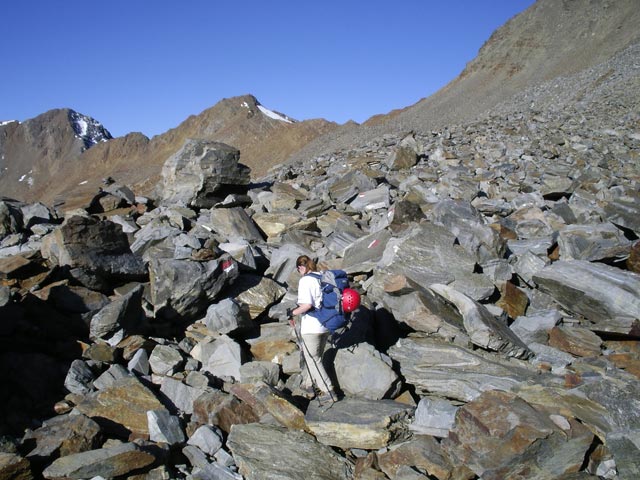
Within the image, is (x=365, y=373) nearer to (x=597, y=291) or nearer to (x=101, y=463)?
(x=101, y=463)

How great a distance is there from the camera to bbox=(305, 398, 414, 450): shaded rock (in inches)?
210

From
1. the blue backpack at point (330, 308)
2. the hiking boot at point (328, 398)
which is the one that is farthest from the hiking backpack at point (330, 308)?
the hiking boot at point (328, 398)

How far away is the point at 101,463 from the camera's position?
4.70m

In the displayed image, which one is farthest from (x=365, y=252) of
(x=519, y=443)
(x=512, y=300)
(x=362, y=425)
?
(x=519, y=443)

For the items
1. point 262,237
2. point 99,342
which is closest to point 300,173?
point 262,237

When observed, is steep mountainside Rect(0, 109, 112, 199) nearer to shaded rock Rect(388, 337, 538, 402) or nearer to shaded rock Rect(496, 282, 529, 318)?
shaded rock Rect(496, 282, 529, 318)

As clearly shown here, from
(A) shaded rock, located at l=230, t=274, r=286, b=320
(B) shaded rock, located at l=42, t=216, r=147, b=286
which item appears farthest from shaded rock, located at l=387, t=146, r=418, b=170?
(B) shaded rock, located at l=42, t=216, r=147, b=286

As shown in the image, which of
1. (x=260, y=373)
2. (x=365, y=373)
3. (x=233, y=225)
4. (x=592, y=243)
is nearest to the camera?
(x=365, y=373)

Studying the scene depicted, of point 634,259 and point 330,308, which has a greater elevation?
point 330,308

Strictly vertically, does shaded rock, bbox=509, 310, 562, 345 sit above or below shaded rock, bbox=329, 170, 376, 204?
below

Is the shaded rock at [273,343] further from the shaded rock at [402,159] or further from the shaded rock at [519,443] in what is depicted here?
the shaded rock at [402,159]

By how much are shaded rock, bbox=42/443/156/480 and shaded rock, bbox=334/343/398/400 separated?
2.62 metres

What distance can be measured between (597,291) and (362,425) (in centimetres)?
475

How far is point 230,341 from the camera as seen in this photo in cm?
733
